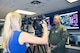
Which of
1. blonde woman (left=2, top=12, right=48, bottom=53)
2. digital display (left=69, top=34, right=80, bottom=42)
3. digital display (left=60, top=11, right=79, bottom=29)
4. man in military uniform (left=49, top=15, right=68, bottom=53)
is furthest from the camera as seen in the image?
digital display (left=60, top=11, right=79, bottom=29)

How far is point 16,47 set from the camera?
139cm

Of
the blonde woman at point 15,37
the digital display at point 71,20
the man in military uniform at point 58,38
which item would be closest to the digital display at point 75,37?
the digital display at point 71,20

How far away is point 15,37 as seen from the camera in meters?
1.40

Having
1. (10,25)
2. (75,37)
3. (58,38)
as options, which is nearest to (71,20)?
(75,37)

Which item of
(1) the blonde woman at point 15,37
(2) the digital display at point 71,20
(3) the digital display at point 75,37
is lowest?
Result: (3) the digital display at point 75,37

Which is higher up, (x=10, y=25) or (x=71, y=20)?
(x=71, y=20)

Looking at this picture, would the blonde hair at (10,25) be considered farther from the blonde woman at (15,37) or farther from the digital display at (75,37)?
the digital display at (75,37)

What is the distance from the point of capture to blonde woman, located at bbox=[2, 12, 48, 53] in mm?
1393

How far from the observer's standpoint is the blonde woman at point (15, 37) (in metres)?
1.39

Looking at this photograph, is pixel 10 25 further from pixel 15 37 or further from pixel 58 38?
pixel 58 38

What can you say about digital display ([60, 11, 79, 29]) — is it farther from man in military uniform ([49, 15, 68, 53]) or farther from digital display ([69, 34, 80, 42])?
man in military uniform ([49, 15, 68, 53])

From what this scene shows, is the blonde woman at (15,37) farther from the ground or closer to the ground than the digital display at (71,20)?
closer to the ground

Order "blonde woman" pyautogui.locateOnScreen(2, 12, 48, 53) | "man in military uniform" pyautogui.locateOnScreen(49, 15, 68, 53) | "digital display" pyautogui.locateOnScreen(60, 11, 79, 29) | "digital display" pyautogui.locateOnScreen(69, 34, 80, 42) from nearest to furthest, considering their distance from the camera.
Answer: "blonde woman" pyautogui.locateOnScreen(2, 12, 48, 53)
"man in military uniform" pyautogui.locateOnScreen(49, 15, 68, 53)
"digital display" pyautogui.locateOnScreen(69, 34, 80, 42)
"digital display" pyautogui.locateOnScreen(60, 11, 79, 29)

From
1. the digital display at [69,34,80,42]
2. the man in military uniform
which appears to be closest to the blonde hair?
the man in military uniform
